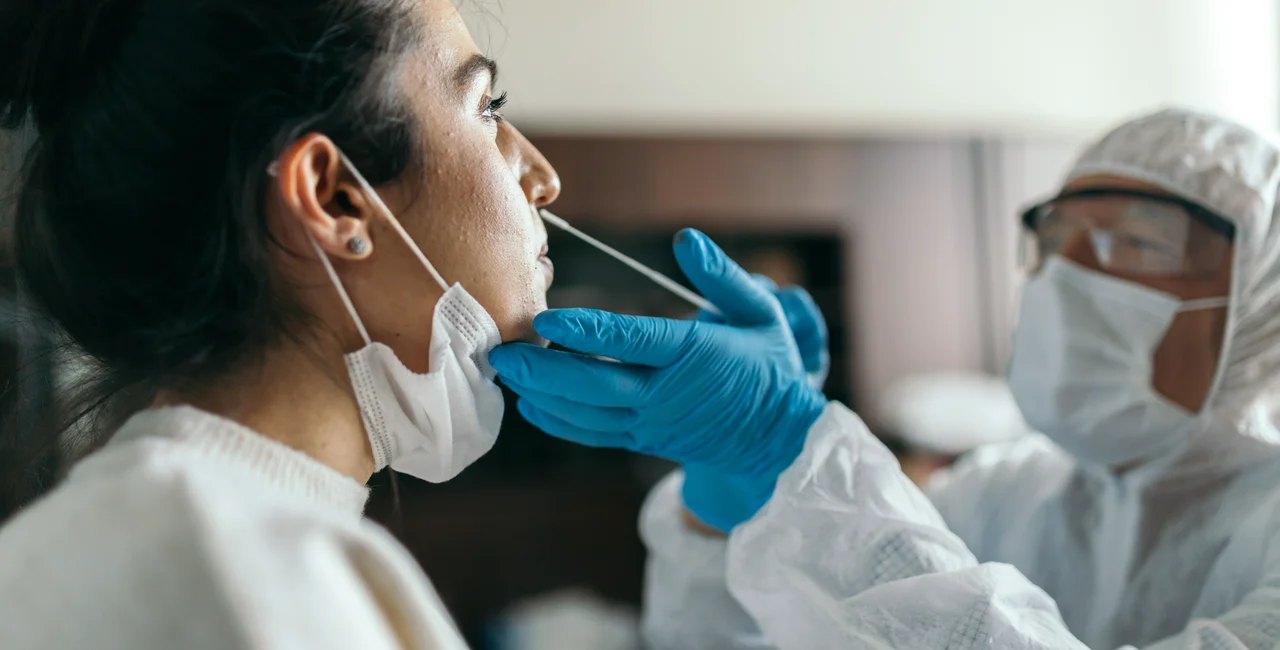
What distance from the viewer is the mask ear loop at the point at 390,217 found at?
790 mm

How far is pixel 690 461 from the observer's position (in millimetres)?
1073

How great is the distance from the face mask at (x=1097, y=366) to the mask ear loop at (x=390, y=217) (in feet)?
3.13

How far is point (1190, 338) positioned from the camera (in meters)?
1.25

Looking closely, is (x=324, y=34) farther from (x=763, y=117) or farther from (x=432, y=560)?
(x=763, y=117)

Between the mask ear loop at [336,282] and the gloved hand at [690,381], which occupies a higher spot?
the mask ear loop at [336,282]

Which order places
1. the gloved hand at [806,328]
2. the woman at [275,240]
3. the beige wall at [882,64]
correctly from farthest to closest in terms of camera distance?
the beige wall at [882,64]
the gloved hand at [806,328]
the woman at [275,240]

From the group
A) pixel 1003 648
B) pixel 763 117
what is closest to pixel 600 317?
pixel 1003 648

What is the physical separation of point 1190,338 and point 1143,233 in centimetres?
16

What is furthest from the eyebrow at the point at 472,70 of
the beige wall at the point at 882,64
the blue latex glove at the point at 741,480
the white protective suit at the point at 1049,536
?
the beige wall at the point at 882,64

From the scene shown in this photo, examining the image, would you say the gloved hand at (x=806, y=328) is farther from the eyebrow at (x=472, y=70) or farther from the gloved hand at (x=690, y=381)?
the eyebrow at (x=472, y=70)

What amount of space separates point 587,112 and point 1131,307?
248cm

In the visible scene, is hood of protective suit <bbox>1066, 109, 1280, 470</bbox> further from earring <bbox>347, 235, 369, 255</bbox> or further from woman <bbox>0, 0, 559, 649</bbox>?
earring <bbox>347, 235, 369, 255</bbox>

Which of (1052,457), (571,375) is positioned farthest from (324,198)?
(1052,457)

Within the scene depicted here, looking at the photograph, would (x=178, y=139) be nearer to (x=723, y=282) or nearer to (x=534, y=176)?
(x=534, y=176)
